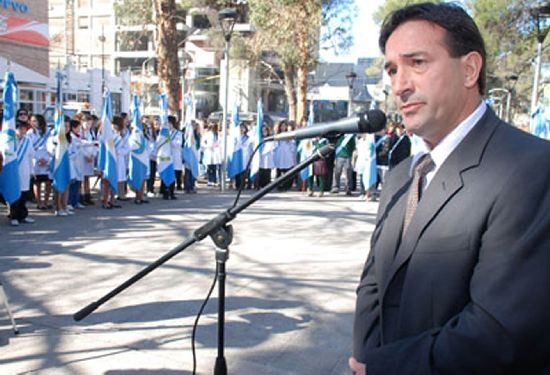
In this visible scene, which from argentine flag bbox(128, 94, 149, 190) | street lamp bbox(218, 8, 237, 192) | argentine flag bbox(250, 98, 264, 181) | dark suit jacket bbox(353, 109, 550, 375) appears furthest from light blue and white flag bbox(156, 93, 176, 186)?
dark suit jacket bbox(353, 109, 550, 375)

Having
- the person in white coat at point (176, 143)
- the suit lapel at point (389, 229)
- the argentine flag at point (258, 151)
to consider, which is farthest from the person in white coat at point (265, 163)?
the suit lapel at point (389, 229)

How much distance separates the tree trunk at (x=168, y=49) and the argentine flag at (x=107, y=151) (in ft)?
13.7

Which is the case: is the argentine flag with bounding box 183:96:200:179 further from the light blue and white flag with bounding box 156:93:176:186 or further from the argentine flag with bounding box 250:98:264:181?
the argentine flag with bounding box 250:98:264:181

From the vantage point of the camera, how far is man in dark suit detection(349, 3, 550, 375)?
4.30 ft

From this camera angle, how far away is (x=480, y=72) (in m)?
1.59

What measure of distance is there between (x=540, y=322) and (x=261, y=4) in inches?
921

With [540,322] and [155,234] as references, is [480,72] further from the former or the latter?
[155,234]

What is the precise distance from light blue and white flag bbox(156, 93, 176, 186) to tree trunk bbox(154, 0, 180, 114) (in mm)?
2458

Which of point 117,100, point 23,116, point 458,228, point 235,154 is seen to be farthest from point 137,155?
point 117,100

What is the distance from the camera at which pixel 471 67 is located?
61.5 inches

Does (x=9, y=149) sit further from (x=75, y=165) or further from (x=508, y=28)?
(x=508, y=28)

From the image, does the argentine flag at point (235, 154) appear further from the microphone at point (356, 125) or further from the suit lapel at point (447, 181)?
the suit lapel at point (447, 181)

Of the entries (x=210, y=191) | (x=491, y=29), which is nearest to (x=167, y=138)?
(x=210, y=191)

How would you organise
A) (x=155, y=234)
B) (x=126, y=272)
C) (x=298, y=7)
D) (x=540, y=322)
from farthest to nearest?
(x=298, y=7), (x=155, y=234), (x=126, y=272), (x=540, y=322)
